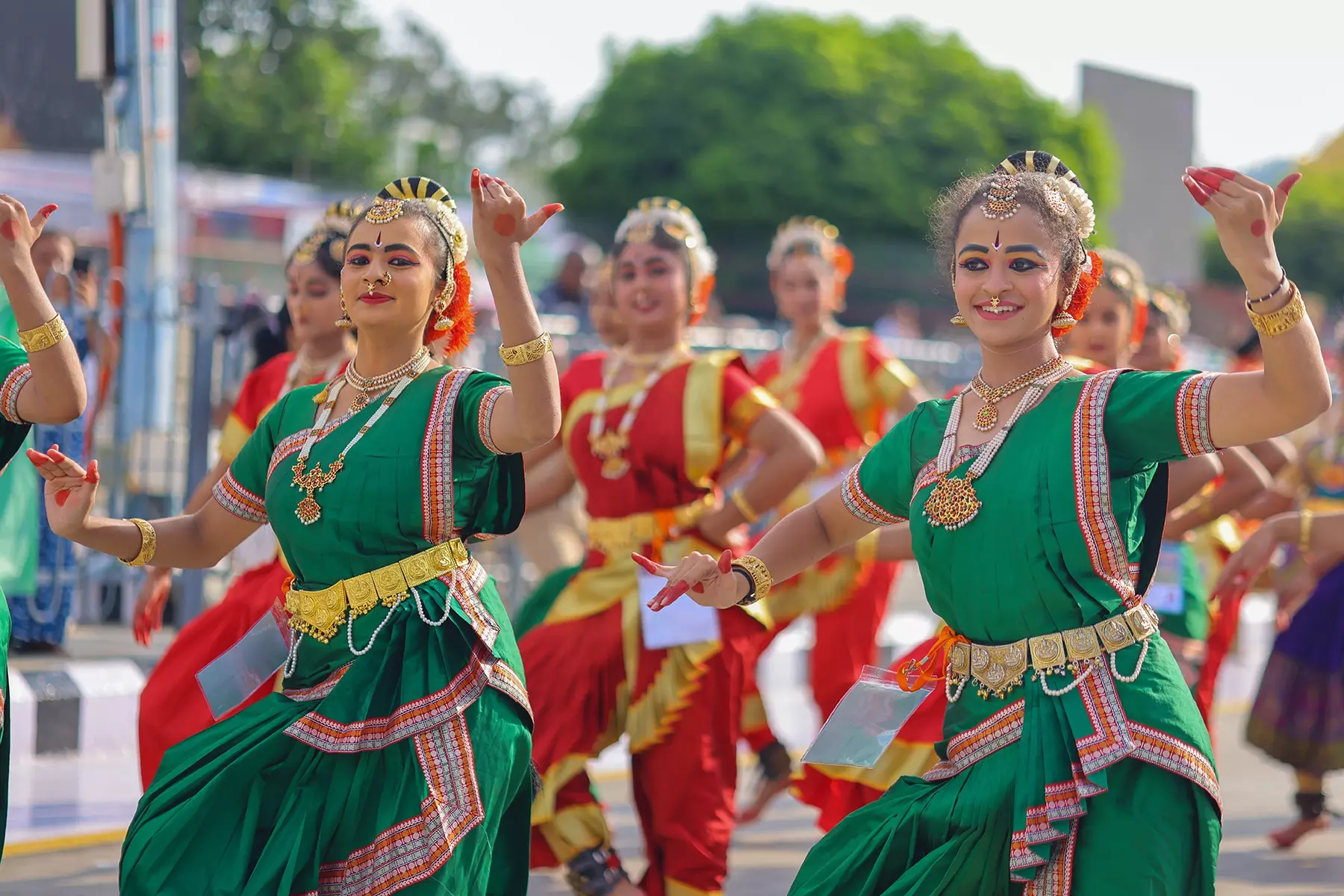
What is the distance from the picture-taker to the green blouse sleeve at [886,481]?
3797mm

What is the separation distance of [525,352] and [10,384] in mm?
1190

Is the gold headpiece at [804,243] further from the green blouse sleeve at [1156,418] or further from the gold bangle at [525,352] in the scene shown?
the green blouse sleeve at [1156,418]

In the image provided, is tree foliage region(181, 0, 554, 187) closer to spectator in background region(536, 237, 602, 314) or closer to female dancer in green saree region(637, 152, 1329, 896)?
spectator in background region(536, 237, 602, 314)

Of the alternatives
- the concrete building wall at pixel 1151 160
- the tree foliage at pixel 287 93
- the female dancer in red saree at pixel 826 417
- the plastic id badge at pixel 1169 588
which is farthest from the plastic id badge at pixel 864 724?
the tree foliage at pixel 287 93

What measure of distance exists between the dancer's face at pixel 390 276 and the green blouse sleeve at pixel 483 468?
22cm

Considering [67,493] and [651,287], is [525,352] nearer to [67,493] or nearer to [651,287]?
[67,493]

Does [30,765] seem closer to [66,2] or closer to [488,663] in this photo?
[488,663]

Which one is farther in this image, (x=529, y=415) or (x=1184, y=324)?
(x=1184, y=324)

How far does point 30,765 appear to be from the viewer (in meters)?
7.20

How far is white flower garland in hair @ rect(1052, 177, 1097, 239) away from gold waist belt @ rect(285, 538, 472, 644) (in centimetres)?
149

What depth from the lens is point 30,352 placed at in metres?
3.80

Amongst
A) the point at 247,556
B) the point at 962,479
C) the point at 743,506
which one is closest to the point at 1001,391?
the point at 962,479

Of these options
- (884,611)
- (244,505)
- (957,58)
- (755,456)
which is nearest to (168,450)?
(755,456)

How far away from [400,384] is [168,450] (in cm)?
519
